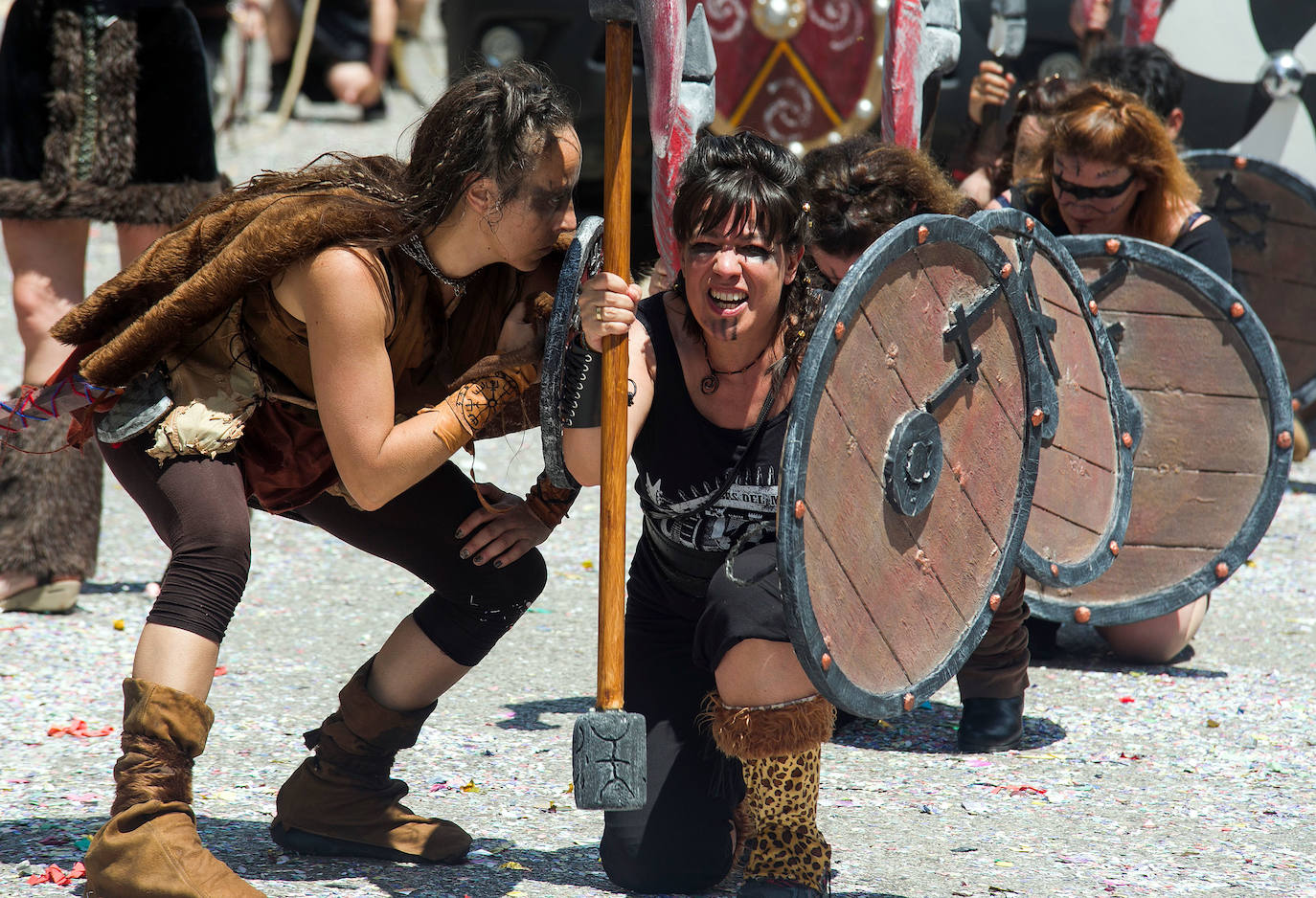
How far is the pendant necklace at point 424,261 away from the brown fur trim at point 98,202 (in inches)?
59.9

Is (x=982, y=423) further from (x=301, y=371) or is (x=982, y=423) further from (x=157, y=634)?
(x=157, y=634)

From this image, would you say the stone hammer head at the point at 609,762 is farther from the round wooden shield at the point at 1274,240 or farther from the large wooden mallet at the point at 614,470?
the round wooden shield at the point at 1274,240

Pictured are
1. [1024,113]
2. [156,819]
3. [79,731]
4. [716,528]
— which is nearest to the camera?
[156,819]

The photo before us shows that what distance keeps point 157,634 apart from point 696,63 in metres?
1.71

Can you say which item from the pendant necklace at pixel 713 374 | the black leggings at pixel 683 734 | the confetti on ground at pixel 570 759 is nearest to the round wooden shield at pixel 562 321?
the pendant necklace at pixel 713 374

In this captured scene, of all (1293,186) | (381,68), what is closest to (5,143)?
(1293,186)

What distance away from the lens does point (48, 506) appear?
3.96 meters

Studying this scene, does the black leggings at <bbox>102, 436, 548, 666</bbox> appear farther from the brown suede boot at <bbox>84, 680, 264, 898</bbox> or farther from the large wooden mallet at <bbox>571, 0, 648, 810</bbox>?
the large wooden mallet at <bbox>571, 0, 648, 810</bbox>

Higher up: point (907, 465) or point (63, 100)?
point (63, 100)

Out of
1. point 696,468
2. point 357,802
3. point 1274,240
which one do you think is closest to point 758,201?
point 696,468

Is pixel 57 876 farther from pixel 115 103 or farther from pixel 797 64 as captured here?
pixel 797 64

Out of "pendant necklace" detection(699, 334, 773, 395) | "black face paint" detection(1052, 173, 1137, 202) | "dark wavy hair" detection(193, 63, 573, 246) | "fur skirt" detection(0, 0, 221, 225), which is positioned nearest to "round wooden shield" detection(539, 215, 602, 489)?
"dark wavy hair" detection(193, 63, 573, 246)

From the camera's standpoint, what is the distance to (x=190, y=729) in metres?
2.32

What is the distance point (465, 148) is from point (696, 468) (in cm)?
65
